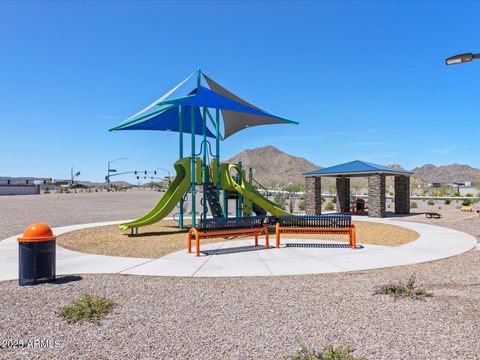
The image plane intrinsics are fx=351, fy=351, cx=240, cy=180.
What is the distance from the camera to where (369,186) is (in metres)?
20.9

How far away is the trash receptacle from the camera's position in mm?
6469

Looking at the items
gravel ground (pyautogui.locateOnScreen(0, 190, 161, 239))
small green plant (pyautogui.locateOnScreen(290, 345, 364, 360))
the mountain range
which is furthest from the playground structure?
the mountain range

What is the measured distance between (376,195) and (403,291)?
52.5ft

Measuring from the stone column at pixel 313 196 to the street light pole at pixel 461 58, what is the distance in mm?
17522

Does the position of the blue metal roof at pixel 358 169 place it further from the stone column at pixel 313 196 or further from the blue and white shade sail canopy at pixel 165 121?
the blue and white shade sail canopy at pixel 165 121

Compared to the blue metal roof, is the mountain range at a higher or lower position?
higher

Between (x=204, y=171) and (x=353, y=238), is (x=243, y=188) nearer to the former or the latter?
(x=204, y=171)

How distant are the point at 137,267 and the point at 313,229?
5690 millimetres

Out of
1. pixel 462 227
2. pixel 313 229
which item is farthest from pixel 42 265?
pixel 462 227

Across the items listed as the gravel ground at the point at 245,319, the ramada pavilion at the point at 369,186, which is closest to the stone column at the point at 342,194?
the ramada pavilion at the point at 369,186

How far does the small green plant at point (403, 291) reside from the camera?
18.8 feet

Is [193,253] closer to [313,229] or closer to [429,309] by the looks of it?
[313,229]

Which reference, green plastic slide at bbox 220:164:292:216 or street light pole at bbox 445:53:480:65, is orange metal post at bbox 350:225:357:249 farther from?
street light pole at bbox 445:53:480:65

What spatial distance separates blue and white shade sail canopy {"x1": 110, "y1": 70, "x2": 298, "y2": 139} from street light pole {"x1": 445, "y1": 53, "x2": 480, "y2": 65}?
7.68 meters
